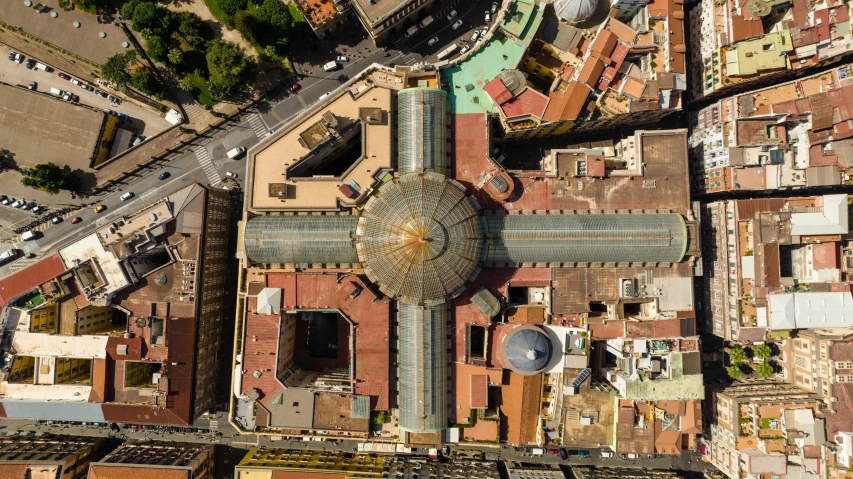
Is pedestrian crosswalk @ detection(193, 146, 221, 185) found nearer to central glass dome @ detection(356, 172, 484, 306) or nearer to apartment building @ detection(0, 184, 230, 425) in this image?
apartment building @ detection(0, 184, 230, 425)

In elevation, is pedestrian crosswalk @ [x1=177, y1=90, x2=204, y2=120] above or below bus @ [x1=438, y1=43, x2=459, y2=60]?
below

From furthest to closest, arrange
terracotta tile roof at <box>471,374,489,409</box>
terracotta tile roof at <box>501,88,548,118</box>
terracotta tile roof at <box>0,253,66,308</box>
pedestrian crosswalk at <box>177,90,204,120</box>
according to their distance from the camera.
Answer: pedestrian crosswalk at <box>177,90,204,120</box> → terracotta tile roof at <box>0,253,66,308</box> → terracotta tile roof at <box>501,88,548,118</box> → terracotta tile roof at <box>471,374,489,409</box>

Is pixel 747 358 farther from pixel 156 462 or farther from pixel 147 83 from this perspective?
pixel 147 83

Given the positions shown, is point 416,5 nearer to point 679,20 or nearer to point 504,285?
point 679,20

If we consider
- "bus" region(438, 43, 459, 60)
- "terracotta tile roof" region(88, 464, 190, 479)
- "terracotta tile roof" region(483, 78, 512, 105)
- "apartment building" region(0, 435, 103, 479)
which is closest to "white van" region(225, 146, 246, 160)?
"bus" region(438, 43, 459, 60)

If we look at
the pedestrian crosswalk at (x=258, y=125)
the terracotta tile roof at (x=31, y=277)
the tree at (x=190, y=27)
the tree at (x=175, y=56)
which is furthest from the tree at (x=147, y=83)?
the terracotta tile roof at (x=31, y=277)

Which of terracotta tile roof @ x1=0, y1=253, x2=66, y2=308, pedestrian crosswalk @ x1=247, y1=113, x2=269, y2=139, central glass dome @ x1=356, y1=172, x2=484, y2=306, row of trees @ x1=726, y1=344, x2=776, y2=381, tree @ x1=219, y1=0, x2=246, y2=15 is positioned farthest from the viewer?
pedestrian crosswalk @ x1=247, y1=113, x2=269, y2=139
